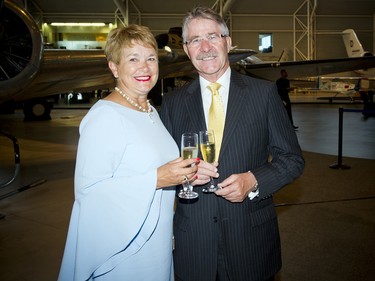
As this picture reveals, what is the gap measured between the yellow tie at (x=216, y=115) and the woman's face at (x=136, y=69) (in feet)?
1.07

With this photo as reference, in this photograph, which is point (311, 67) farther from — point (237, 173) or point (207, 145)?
point (207, 145)

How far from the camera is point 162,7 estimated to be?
96.4ft

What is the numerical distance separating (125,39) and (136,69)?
A: 0.15m

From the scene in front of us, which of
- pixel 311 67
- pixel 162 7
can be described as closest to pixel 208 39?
pixel 311 67

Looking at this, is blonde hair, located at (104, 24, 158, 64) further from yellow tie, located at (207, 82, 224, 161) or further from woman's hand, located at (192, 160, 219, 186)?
woman's hand, located at (192, 160, 219, 186)

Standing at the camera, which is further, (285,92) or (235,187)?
(285,92)

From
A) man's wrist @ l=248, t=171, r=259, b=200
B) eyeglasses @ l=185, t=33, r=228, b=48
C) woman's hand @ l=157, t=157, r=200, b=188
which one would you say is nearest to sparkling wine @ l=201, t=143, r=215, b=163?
woman's hand @ l=157, t=157, r=200, b=188

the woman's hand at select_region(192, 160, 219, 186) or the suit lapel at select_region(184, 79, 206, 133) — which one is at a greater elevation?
the suit lapel at select_region(184, 79, 206, 133)

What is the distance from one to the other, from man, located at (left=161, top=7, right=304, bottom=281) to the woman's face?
244 mm

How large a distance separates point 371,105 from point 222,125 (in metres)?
15.2

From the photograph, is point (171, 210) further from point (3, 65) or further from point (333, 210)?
point (3, 65)

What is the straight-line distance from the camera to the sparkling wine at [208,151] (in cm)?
162

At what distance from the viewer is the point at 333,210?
4.34m

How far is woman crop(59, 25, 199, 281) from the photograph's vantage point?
4.99 feet
